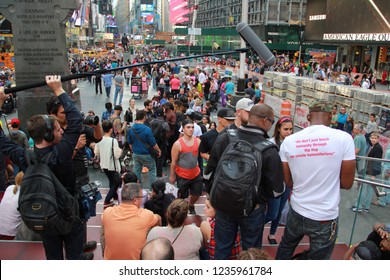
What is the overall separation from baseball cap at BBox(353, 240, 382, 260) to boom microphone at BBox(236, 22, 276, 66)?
228 centimetres

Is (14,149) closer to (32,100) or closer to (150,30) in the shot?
(32,100)

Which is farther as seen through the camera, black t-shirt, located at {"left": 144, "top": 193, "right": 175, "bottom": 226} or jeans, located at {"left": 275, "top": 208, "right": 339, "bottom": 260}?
black t-shirt, located at {"left": 144, "top": 193, "right": 175, "bottom": 226}

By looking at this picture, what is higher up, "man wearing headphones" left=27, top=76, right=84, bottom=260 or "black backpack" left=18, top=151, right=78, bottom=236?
"man wearing headphones" left=27, top=76, right=84, bottom=260

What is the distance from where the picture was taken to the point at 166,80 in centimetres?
2166

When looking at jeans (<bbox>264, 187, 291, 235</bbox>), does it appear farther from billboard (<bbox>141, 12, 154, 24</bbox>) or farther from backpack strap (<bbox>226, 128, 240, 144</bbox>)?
billboard (<bbox>141, 12, 154, 24</bbox>)

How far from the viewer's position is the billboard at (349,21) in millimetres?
22734

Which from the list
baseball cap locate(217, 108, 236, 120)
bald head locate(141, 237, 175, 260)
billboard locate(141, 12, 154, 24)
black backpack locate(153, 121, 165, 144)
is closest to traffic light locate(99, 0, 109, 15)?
billboard locate(141, 12, 154, 24)

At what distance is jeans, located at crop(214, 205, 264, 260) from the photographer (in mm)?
3258

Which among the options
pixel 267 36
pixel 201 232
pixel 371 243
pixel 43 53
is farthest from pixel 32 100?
pixel 267 36

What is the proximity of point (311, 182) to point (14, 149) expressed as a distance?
267 cm

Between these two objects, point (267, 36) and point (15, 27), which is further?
point (267, 36)

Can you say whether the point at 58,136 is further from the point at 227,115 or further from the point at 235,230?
the point at 227,115

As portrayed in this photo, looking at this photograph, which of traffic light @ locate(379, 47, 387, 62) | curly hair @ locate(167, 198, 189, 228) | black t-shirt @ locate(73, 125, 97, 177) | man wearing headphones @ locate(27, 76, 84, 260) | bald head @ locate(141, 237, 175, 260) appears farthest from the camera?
traffic light @ locate(379, 47, 387, 62)

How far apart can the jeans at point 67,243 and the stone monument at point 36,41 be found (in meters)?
6.58
